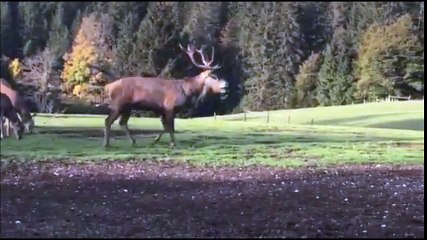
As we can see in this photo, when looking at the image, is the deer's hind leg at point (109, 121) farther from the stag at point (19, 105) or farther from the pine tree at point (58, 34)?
the pine tree at point (58, 34)

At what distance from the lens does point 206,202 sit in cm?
698

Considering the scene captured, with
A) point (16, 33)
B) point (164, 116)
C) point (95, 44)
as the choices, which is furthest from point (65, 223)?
point (95, 44)

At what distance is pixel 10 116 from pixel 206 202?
6.20m

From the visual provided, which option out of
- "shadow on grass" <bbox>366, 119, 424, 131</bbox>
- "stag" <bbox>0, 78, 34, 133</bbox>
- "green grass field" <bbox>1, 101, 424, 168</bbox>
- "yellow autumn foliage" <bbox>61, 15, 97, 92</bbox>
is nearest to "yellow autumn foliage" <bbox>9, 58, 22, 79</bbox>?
"yellow autumn foliage" <bbox>61, 15, 97, 92</bbox>

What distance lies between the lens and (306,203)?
709 centimetres

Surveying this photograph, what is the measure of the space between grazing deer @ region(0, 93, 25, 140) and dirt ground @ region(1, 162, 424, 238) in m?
2.51

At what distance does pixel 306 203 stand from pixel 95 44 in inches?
1060

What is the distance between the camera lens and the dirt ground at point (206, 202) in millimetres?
5473

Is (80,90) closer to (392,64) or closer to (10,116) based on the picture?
(392,64)

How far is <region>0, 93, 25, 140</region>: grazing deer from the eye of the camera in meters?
11.8

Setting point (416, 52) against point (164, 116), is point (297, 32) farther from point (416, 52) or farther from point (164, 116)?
point (164, 116)

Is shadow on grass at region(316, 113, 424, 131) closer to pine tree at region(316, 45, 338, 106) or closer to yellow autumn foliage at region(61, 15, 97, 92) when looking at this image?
pine tree at region(316, 45, 338, 106)

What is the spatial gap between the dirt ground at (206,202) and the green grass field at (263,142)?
1312 mm

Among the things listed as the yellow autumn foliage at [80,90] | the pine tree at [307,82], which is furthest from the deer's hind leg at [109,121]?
the pine tree at [307,82]
